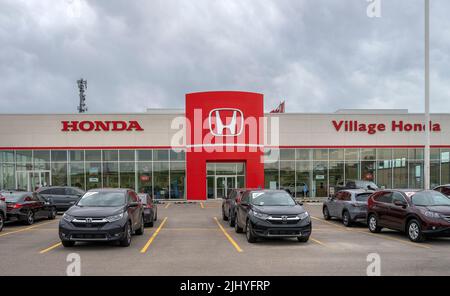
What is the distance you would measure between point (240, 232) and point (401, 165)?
89.4 ft

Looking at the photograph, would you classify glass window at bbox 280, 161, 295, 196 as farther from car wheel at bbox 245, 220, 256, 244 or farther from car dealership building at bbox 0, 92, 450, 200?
car wheel at bbox 245, 220, 256, 244

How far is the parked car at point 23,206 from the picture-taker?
17406 millimetres

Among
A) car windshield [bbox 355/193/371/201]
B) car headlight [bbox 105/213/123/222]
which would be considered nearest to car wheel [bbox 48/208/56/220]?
car headlight [bbox 105/213/123/222]

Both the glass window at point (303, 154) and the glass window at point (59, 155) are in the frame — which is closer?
the glass window at point (59, 155)

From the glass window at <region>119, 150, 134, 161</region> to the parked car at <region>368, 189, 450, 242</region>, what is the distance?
24.1 m

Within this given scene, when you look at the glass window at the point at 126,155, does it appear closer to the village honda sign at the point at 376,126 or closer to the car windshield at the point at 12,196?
the village honda sign at the point at 376,126

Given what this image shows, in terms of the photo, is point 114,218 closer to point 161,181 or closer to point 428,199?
point 428,199

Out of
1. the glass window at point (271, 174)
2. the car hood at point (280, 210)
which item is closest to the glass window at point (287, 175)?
the glass window at point (271, 174)

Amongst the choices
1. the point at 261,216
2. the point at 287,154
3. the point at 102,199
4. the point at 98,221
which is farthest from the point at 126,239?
the point at 287,154

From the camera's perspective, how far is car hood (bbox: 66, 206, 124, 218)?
38.0 ft

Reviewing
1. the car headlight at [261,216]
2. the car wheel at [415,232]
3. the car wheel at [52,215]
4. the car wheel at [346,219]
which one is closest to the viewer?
the car headlight at [261,216]

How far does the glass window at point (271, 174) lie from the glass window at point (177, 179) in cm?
679

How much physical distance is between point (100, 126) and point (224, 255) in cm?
2765

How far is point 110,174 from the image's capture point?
3622 centimetres
